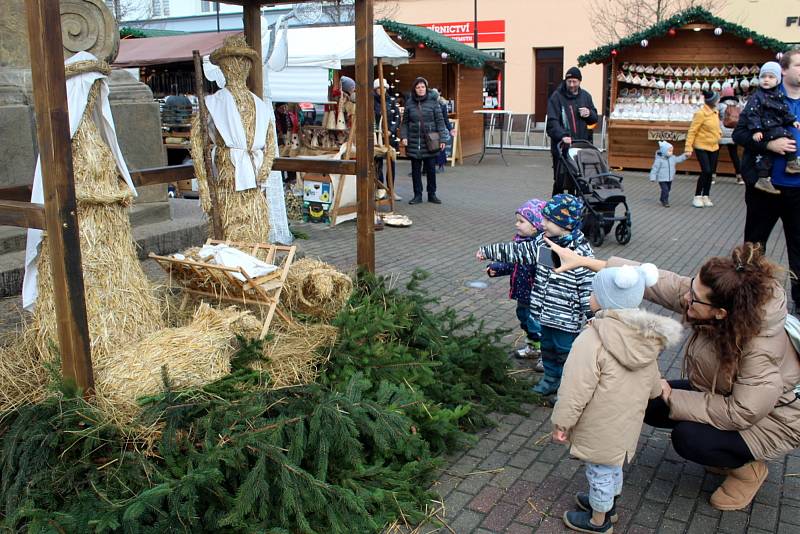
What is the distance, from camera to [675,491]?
3828 millimetres

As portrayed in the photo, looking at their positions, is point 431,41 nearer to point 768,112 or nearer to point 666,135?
point 666,135

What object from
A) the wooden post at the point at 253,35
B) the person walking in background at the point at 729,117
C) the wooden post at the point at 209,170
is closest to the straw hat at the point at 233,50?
the wooden post at the point at 209,170

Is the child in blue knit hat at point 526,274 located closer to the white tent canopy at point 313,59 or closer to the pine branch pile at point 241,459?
the pine branch pile at point 241,459

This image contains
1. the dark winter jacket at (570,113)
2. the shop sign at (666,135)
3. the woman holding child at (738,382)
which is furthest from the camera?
the shop sign at (666,135)

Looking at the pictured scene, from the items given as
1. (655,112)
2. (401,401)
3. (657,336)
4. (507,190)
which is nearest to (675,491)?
(657,336)

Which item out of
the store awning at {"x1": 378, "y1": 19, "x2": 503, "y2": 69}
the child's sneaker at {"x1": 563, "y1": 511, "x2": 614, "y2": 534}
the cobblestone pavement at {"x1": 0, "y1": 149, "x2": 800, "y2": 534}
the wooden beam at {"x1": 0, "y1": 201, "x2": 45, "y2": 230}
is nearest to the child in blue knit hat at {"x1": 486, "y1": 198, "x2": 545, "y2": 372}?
the cobblestone pavement at {"x1": 0, "y1": 149, "x2": 800, "y2": 534}

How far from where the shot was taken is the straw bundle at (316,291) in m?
4.82

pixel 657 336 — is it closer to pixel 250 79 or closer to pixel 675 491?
pixel 675 491

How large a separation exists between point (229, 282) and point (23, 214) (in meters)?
1.20

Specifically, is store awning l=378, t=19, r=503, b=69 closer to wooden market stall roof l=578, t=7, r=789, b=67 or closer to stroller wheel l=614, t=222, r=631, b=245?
wooden market stall roof l=578, t=7, r=789, b=67

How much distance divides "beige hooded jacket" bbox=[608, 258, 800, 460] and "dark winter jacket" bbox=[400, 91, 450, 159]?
9.20 m

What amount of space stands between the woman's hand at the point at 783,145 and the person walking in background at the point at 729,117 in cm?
783

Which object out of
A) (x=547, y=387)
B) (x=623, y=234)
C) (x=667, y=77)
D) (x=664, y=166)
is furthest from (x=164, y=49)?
(x=547, y=387)

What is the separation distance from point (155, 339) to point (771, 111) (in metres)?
5.01
